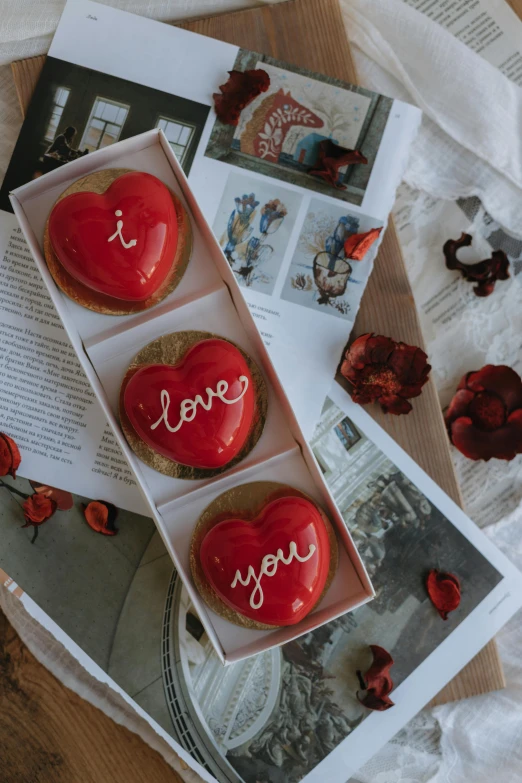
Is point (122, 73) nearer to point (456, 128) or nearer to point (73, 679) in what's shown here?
point (456, 128)

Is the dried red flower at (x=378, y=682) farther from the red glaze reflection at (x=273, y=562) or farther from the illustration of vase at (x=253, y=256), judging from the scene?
the illustration of vase at (x=253, y=256)

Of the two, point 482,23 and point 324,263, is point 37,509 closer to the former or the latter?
point 324,263

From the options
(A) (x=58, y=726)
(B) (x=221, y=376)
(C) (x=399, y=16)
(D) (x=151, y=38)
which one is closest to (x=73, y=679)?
(A) (x=58, y=726)

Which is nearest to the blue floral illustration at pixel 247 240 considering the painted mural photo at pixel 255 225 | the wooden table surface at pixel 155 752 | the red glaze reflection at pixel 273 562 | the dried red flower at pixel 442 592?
the painted mural photo at pixel 255 225

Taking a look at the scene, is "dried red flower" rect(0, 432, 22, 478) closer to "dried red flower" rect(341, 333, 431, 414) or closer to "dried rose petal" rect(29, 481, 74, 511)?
"dried rose petal" rect(29, 481, 74, 511)

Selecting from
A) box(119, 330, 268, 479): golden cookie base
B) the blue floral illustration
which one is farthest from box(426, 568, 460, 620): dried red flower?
the blue floral illustration
